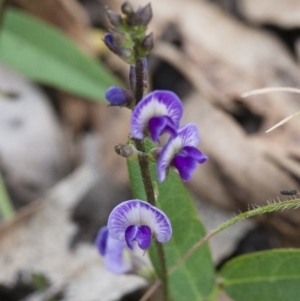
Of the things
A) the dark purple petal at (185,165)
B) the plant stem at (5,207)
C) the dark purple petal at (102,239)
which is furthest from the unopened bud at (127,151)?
the plant stem at (5,207)

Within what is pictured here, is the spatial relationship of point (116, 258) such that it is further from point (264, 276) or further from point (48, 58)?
point (48, 58)

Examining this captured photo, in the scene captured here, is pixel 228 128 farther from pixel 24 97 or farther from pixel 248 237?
pixel 24 97

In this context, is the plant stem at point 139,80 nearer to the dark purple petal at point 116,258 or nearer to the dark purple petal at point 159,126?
the dark purple petal at point 159,126

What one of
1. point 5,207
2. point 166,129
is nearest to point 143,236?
point 166,129

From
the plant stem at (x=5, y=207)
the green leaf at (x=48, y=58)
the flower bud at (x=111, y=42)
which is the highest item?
the flower bud at (x=111, y=42)

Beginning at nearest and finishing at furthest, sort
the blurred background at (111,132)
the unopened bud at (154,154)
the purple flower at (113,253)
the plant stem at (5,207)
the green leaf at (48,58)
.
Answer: the unopened bud at (154,154) < the purple flower at (113,253) < the blurred background at (111,132) < the plant stem at (5,207) < the green leaf at (48,58)

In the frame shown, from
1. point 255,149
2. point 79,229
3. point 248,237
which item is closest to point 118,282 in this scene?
point 79,229

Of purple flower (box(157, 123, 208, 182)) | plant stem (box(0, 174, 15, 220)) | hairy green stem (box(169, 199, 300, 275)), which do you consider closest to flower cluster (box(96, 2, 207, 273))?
purple flower (box(157, 123, 208, 182))

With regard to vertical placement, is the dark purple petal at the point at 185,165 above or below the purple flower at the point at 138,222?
above
